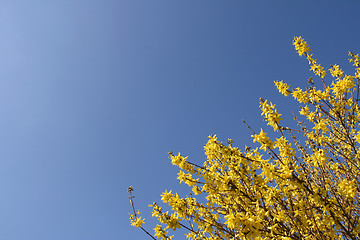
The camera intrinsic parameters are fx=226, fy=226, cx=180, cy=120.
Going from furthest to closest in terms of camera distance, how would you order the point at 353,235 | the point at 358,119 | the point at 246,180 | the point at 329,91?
the point at 329,91, the point at 358,119, the point at 246,180, the point at 353,235

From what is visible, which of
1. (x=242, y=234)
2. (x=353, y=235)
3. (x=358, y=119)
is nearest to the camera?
(x=242, y=234)

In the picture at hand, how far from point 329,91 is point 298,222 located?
2207 millimetres

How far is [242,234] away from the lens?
2156mm

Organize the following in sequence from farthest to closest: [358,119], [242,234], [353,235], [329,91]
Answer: [329,91]
[358,119]
[353,235]
[242,234]

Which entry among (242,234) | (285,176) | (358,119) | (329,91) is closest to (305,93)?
(329,91)

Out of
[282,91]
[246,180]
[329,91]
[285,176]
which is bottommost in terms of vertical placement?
[285,176]

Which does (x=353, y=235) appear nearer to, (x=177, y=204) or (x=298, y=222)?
(x=298, y=222)

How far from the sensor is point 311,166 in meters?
3.25

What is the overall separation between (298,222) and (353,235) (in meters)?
0.60

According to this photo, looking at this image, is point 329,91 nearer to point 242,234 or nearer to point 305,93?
point 305,93

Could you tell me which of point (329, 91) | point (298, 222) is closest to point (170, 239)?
point (298, 222)

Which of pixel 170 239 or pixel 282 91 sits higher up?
pixel 282 91

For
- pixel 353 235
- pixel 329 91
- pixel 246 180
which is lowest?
pixel 353 235

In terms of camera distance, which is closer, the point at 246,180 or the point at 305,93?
the point at 246,180
